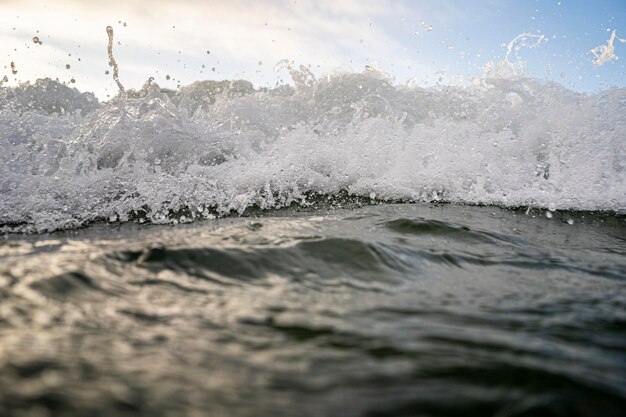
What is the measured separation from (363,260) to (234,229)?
0.98 m

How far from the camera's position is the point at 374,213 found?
3854 millimetres

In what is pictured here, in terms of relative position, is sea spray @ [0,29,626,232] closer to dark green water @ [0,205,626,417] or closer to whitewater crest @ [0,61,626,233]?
whitewater crest @ [0,61,626,233]

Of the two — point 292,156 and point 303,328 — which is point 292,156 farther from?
point 303,328

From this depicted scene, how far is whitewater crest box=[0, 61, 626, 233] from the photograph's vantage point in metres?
4.14

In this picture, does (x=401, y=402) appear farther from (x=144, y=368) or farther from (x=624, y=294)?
(x=624, y=294)

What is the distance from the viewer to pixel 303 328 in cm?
142

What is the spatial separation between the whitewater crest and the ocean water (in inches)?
1.1

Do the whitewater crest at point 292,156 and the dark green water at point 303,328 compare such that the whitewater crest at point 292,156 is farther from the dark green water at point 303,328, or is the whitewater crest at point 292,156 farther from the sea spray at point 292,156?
the dark green water at point 303,328

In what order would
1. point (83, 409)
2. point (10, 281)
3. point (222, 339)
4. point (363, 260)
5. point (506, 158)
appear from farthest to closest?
point (506, 158) → point (363, 260) → point (10, 281) → point (222, 339) → point (83, 409)

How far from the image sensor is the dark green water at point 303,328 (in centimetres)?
105

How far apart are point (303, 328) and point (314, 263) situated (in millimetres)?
815

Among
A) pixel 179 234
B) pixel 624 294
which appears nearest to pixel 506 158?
pixel 624 294

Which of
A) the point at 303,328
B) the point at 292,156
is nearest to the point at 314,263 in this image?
the point at 303,328

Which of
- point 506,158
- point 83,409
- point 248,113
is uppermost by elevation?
point 248,113
